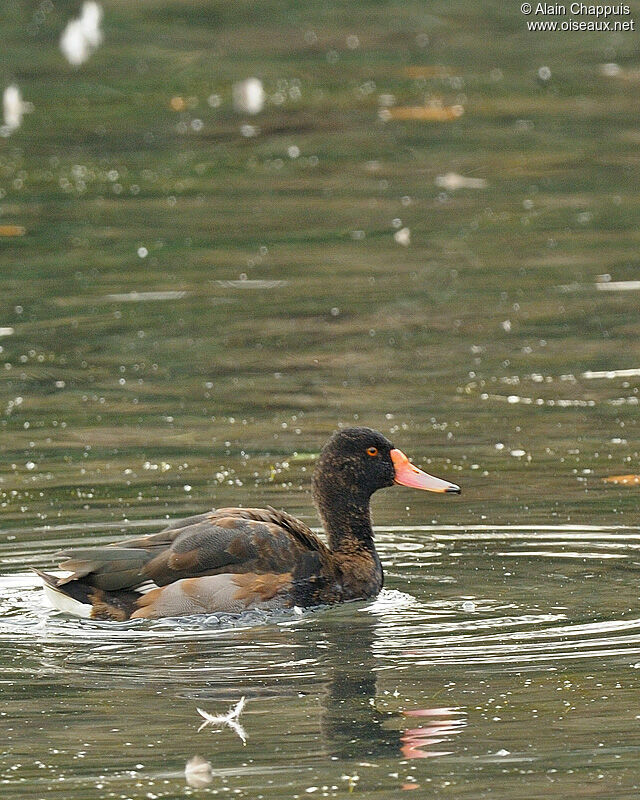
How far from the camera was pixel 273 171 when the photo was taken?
1972 cm

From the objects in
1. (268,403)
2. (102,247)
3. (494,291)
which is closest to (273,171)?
(102,247)

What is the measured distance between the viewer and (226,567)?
346 inches

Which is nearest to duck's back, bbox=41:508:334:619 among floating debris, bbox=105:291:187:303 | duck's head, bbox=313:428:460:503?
Answer: duck's head, bbox=313:428:460:503

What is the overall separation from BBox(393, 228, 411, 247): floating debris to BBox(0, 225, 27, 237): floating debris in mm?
3436

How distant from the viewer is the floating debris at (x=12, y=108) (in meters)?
22.1

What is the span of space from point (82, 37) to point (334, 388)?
51.2ft

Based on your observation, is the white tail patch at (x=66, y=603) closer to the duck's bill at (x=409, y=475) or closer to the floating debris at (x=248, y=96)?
the duck's bill at (x=409, y=475)

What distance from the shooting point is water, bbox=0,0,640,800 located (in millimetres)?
6941

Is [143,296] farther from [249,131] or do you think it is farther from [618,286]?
[249,131]

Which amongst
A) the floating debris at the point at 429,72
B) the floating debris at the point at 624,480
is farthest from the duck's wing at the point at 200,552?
the floating debris at the point at 429,72

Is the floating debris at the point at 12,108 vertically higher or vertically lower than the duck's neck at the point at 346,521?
higher

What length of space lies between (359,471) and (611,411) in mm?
2773

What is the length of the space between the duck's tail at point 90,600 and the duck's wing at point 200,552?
4 cm

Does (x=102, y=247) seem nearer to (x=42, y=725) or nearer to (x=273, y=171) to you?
(x=273, y=171)
